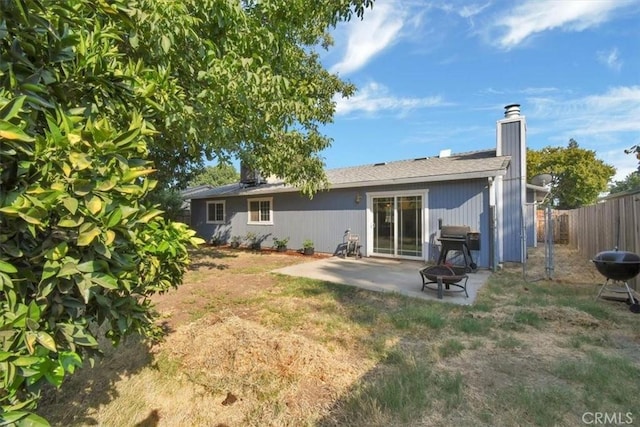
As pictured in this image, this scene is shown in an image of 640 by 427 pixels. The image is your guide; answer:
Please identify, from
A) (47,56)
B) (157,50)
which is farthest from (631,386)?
(157,50)

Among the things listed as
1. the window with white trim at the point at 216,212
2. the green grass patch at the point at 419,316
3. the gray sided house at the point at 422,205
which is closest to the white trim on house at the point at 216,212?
the window with white trim at the point at 216,212

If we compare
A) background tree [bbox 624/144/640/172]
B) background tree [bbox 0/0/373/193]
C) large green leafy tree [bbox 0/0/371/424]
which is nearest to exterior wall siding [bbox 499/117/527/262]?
background tree [bbox 624/144/640/172]

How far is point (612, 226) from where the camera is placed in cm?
734

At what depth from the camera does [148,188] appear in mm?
1423

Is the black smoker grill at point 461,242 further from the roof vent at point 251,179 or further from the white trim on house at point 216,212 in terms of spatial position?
the white trim on house at point 216,212

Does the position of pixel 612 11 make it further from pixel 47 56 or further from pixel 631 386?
pixel 47 56

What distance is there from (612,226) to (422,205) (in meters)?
4.36

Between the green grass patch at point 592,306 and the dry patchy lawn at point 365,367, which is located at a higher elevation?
the green grass patch at point 592,306

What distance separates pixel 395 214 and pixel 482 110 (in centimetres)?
755

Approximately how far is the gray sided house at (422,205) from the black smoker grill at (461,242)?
0.37 m

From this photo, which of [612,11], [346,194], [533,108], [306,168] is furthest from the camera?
[533,108]

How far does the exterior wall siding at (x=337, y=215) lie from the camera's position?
8914 mm

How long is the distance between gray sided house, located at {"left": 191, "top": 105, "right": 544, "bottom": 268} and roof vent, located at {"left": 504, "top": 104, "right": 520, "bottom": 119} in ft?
0.09

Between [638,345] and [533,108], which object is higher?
[533,108]
